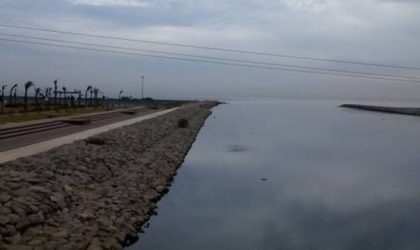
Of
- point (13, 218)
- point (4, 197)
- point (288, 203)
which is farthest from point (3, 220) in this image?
point (288, 203)

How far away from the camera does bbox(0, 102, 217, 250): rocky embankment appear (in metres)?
10.8

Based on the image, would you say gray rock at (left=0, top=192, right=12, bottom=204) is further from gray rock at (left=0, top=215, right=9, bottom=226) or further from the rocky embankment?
gray rock at (left=0, top=215, right=9, bottom=226)

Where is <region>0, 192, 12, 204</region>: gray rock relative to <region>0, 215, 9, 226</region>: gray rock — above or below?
above

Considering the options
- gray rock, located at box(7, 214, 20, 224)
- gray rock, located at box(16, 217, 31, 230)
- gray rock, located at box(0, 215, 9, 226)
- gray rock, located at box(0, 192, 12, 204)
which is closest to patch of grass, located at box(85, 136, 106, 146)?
gray rock, located at box(0, 192, 12, 204)

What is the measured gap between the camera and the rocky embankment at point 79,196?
10.8 metres

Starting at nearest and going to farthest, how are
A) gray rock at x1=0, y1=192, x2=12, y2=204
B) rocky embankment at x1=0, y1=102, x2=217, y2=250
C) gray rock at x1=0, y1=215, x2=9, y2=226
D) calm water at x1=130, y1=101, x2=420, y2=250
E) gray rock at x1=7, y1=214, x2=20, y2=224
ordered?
gray rock at x1=0, y1=215, x2=9, y2=226
gray rock at x1=7, y1=214, x2=20, y2=224
rocky embankment at x1=0, y1=102, x2=217, y2=250
gray rock at x1=0, y1=192, x2=12, y2=204
calm water at x1=130, y1=101, x2=420, y2=250

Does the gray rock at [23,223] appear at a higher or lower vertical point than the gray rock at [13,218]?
lower

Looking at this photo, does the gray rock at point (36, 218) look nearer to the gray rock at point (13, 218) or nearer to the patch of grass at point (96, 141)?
the gray rock at point (13, 218)

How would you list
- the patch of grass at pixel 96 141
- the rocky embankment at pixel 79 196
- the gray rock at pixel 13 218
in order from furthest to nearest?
1. the patch of grass at pixel 96 141
2. the rocky embankment at pixel 79 196
3. the gray rock at pixel 13 218

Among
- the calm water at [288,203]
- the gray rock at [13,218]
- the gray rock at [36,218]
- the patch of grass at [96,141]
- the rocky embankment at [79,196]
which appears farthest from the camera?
the patch of grass at [96,141]

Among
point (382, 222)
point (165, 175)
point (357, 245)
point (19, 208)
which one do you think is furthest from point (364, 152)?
point (19, 208)

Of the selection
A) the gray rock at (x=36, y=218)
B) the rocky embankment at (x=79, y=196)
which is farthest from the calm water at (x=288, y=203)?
the gray rock at (x=36, y=218)

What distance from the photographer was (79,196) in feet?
46.7

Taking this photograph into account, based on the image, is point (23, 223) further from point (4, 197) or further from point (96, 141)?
point (96, 141)
